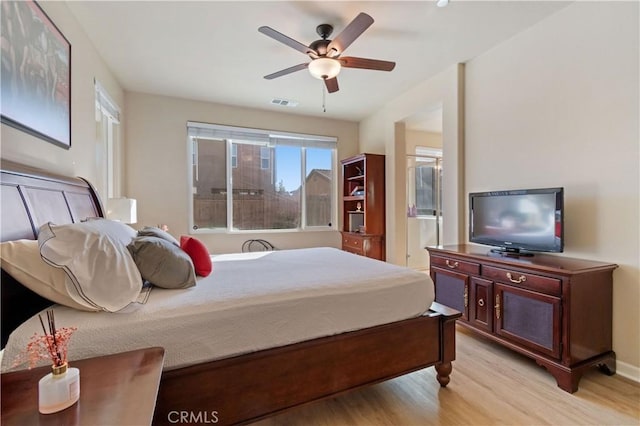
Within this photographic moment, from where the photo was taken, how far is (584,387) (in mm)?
1982

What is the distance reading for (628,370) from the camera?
6.81 ft

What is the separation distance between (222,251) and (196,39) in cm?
292

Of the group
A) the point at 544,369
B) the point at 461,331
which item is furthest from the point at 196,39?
the point at 544,369

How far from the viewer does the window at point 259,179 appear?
4492 millimetres

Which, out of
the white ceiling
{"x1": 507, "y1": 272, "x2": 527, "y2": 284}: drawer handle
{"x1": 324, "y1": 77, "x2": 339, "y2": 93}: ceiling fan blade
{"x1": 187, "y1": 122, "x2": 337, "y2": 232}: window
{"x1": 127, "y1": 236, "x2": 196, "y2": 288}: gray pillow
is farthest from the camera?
{"x1": 187, "y1": 122, "x2": 337, "y2": 232}: window

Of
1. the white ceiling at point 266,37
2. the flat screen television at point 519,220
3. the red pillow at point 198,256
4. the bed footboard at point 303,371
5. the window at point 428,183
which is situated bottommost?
the bed footboard at point 303,371

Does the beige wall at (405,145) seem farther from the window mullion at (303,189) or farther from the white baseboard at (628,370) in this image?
the white baseboard at (628,370)

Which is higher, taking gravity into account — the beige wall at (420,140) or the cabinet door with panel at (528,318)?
the beige wall at (420,140)

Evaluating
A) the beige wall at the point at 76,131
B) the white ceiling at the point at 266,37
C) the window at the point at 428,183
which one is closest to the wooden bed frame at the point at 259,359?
the beige wall at the point at 76,131

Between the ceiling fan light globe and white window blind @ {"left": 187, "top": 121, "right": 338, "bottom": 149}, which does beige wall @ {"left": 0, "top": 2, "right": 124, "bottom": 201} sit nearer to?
white window blind @ {"left": 187, "top": 121, "right": 338, "bottom": 149}

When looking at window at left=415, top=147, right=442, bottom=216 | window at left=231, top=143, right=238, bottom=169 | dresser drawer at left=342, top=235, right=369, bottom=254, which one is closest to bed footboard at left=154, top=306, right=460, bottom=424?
dresser drawer at left=342, top=235, right=369, bottom=254

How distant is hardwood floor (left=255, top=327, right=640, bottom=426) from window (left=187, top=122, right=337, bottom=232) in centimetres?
336

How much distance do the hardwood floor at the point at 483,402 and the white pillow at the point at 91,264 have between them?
103 cm

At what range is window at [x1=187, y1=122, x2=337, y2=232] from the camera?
4492mm
